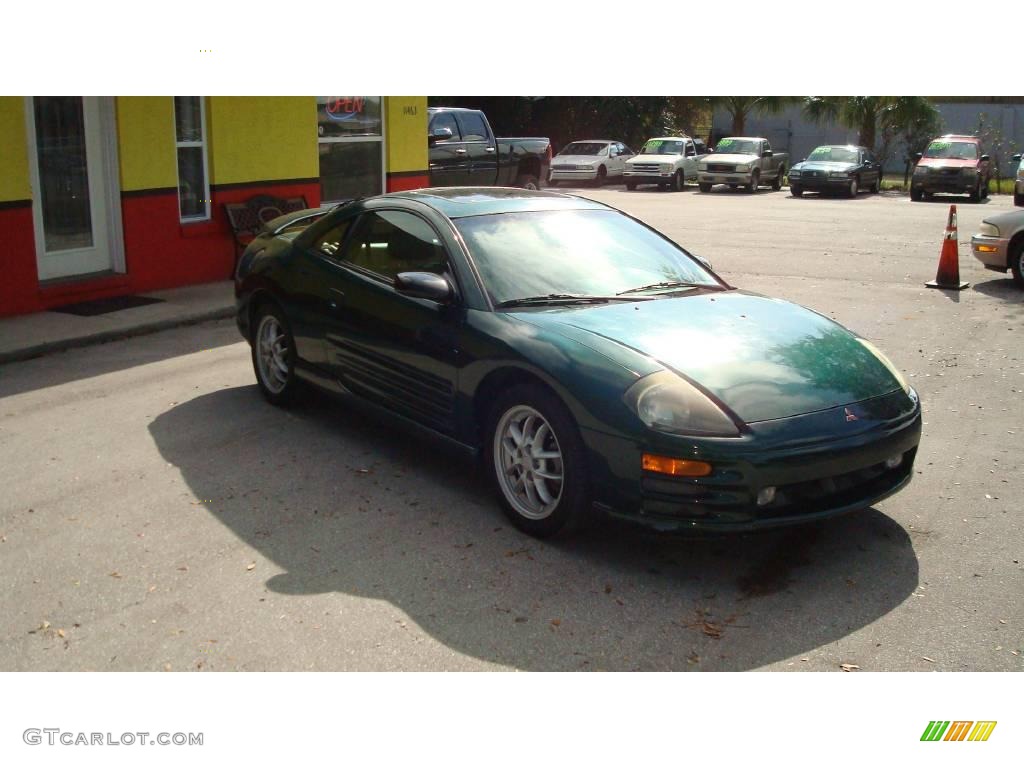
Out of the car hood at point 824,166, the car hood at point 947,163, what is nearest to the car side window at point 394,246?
the car hood at point 947,163

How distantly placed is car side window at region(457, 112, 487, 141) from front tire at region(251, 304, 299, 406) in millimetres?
12306

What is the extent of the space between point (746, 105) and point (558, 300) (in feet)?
127

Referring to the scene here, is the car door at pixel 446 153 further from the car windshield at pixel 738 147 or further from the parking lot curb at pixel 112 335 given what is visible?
the car windshield at pixel 738 147

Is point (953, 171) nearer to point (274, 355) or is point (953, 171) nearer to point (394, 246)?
point (274, 355)

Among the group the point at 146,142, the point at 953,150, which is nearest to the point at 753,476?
the point at 146,142

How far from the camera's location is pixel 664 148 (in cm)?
3412

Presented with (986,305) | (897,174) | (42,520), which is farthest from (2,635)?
(897,174)

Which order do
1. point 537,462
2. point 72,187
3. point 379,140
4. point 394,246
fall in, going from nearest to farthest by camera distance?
point 537,462 < point 394,246 < point 72,187 < point 379,140

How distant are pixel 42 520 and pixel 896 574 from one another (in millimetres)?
4059

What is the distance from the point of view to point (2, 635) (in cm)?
419

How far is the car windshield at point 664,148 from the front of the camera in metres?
33.9

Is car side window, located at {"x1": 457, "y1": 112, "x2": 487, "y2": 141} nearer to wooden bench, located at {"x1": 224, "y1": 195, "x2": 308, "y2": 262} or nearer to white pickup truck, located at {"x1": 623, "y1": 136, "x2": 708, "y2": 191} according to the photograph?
wooden bench, located at {"x1": 224, "y1": 195, "x2": 308, "y2": 262}
